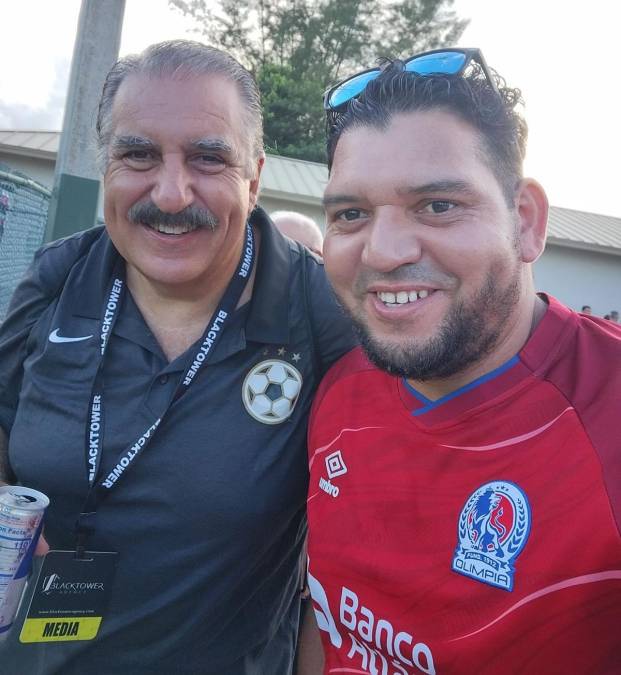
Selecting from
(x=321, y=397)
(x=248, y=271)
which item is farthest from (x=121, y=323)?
(x=321, y=397)

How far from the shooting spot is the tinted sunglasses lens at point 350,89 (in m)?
1.83

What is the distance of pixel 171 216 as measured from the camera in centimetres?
207

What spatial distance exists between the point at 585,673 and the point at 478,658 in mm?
217

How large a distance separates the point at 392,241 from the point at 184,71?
105 cm

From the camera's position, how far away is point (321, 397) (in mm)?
2021

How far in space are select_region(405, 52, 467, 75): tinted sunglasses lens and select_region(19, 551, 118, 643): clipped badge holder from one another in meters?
1.76

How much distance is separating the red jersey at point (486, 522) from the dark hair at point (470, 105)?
1.42 ft

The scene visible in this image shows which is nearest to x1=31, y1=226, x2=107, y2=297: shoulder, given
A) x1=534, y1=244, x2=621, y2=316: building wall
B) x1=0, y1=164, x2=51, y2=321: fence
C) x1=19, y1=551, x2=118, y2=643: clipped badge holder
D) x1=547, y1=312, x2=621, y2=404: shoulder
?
x1=19, y1=551, x2=118, y2=643: clipped badge holder

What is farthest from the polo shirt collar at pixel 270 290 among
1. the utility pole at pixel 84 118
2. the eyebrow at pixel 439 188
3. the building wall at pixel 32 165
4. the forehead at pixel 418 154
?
the building wall at pixel 32 165

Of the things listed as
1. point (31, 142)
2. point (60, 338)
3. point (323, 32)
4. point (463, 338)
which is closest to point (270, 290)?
point (60, 338)

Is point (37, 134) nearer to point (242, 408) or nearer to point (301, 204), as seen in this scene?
point (301, 204)

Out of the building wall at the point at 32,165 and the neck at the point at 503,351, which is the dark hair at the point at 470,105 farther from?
the building wall at the point at 32,165

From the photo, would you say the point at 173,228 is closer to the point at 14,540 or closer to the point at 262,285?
the point at 262,285

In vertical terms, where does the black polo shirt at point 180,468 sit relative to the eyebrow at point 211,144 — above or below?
below
